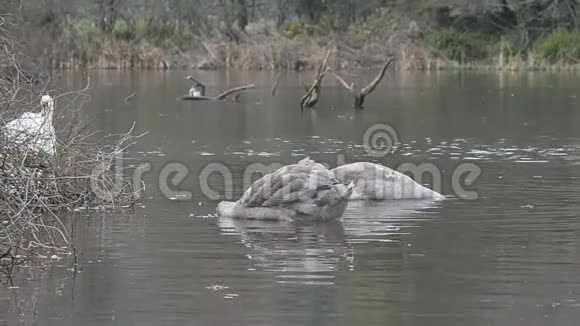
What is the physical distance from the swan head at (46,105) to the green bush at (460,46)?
4936 cm

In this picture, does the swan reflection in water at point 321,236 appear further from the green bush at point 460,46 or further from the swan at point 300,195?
the green bush at point 460,46

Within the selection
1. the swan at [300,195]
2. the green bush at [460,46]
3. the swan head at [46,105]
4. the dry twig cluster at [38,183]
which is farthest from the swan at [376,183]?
the green bush at [460,46]

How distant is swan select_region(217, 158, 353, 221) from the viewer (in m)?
14.2

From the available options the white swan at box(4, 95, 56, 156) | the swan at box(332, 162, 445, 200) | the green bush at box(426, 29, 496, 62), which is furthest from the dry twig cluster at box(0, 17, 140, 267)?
the green bush at box(426, 29, 496, 62)

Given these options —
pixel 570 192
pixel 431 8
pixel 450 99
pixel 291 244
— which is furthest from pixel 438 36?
pixel 291 244

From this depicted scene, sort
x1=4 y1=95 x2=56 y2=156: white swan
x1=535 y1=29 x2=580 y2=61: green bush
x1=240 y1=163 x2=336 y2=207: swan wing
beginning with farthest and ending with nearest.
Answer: x1=535 y1=29 x2=580 y2=61: green bush, x1=240 y1=163 x2=336 y2=207: swan wing, x1=4 y1=95 x2=56 y2=156: white swan

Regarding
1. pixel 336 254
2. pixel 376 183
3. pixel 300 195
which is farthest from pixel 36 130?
pixel 376 183

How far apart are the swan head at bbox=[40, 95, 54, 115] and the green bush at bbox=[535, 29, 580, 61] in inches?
1863

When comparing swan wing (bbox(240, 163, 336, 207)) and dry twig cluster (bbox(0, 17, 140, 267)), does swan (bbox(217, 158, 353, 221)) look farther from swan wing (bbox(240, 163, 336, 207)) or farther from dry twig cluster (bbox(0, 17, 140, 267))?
dry twig cluster (bbox(0, 17, 140, 267))

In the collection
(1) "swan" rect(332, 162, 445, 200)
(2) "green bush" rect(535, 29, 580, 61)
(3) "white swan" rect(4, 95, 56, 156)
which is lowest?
(1) "swan" rect(332, 162, 445, 200)

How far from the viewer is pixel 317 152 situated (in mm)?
22859

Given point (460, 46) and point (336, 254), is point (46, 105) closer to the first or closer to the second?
point (336, 254)

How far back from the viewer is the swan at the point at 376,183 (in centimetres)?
1606

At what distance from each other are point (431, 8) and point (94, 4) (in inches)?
646
